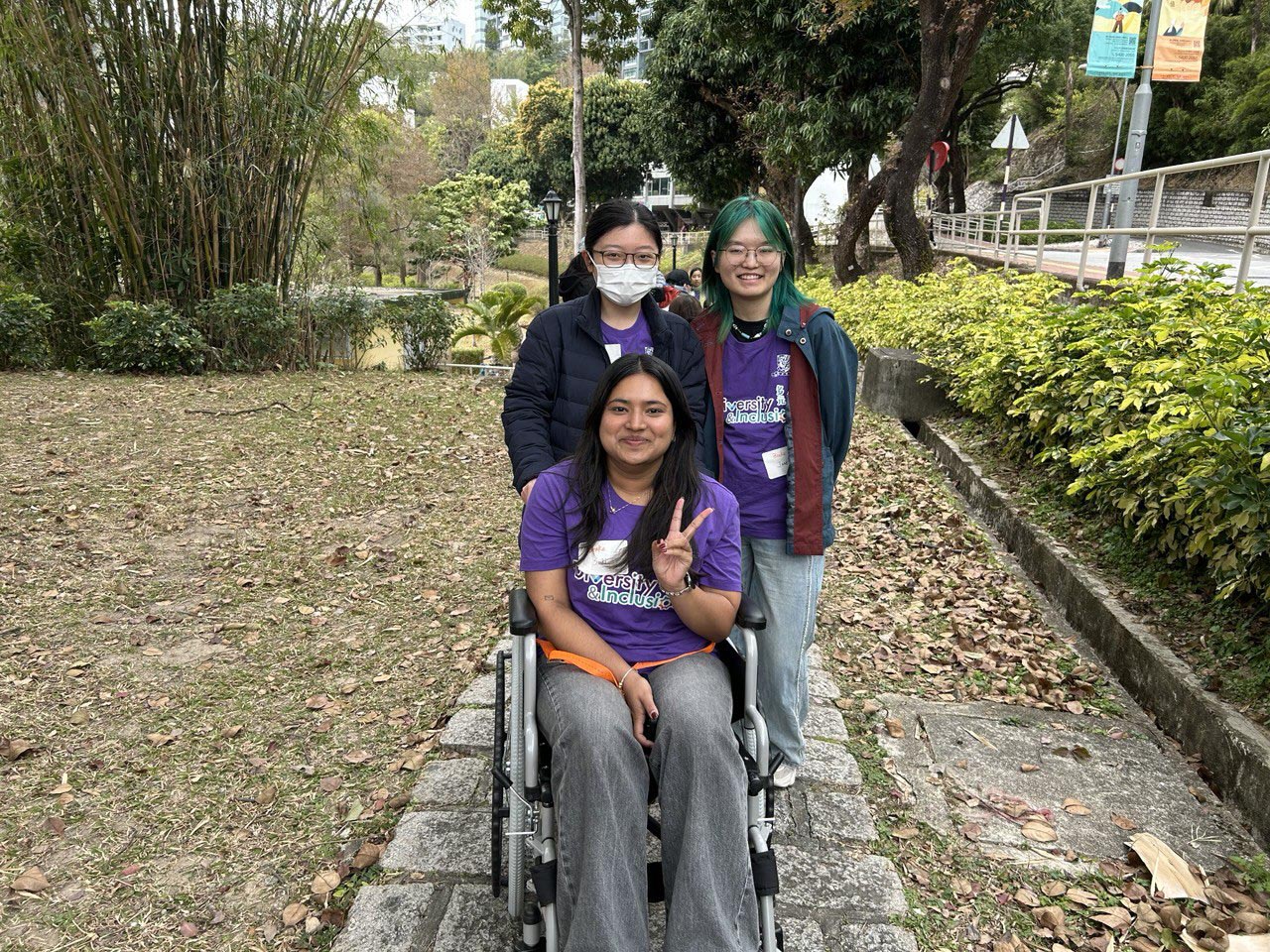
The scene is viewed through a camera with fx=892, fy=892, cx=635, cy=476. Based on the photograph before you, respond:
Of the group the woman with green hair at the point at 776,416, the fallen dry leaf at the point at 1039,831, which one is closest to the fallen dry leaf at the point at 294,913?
the woman with green hair at the point at 776,416

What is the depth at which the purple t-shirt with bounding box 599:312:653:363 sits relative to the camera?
245 centimetres

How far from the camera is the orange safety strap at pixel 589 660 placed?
6.58 ft

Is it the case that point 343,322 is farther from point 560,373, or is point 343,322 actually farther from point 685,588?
point 685,588

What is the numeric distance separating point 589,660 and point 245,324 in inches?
328

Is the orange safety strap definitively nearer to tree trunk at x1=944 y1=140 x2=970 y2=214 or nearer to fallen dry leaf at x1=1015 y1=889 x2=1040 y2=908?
fallen dry leaf at x1=1015 y1=889 x2=1040 y2=908

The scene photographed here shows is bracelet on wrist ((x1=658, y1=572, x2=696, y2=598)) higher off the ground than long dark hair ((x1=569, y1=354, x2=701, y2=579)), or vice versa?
long dark hair ((x1=569, y1=354, x2=701, y2=579))

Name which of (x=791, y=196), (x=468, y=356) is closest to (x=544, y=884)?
(x=468, y=356)

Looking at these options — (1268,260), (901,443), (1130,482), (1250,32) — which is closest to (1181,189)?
(1250,32)

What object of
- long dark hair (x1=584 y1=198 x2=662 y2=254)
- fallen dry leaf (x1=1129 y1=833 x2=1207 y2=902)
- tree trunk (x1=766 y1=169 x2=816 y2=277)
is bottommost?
fallen dry leaf (x1=1129 y1=833 x2=1207 y2=902)

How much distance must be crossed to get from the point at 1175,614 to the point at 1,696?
14.4 ft

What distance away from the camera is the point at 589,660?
2035mm

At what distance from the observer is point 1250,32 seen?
2552 cm

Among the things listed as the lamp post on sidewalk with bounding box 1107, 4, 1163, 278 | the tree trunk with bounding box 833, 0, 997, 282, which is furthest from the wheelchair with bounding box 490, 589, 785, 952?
the tree trunk with bounding box 833, 0, 997, 282

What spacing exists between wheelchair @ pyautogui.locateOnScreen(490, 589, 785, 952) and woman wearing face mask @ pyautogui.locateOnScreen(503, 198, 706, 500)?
526 millimetres
